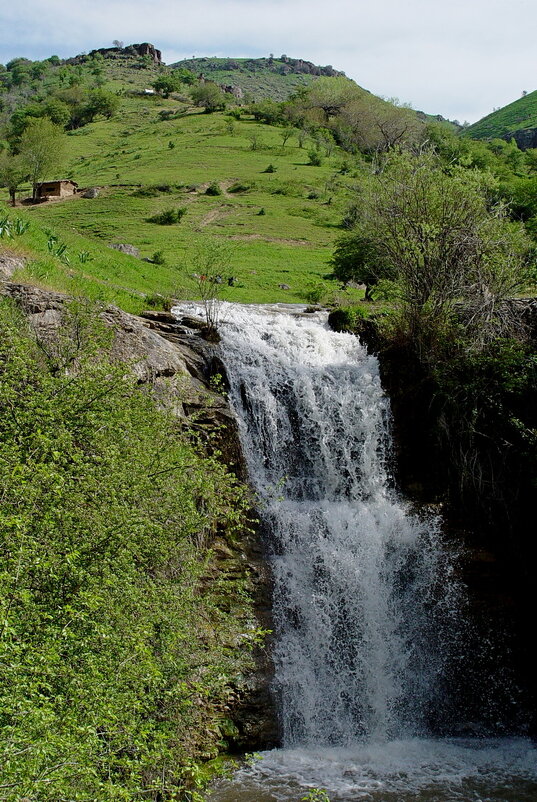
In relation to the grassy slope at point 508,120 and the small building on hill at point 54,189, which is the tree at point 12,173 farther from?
the grassy slope at point 508,120

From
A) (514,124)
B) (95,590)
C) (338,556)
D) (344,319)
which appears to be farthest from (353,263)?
(514,124)

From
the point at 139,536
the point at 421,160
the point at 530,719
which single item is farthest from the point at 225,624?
the point at 421,160

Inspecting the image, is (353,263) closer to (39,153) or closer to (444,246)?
(444,246)

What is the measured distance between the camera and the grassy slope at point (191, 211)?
81.6 feet

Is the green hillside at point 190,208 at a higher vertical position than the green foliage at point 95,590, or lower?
higher

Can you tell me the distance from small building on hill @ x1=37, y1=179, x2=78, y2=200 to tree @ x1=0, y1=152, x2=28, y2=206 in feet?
5.30

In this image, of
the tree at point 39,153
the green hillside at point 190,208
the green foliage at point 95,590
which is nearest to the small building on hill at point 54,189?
the tree at point 39,153

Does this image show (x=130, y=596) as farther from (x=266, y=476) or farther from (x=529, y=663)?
(x=529, y=663)

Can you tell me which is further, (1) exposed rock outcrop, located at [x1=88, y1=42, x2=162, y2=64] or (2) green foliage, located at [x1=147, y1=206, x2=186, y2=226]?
(1) exposed rock outcrop, located at [x1=88, y1=42, x2=162, y2=64]

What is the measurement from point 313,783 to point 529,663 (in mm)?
6366

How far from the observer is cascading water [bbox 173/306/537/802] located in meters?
12.0

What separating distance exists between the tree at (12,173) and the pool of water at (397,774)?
51.1 m

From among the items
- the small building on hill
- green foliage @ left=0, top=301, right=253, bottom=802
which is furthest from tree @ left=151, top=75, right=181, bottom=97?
green foliage @ left=0, top=301, right=253, bottom=802

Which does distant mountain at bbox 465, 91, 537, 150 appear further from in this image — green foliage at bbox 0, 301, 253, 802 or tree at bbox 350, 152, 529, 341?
green foliage at bbox 0, 301, 253, 802
